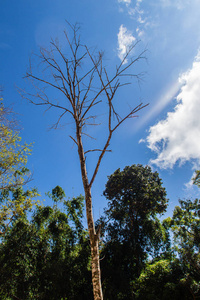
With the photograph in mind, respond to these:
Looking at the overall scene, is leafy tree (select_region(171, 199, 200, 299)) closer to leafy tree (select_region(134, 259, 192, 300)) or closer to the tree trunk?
leafy tree (select_region(134, 259, 192, 300))

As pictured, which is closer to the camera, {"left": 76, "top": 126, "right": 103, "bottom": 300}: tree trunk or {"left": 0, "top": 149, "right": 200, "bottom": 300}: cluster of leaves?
{"left": 76, "top": 126, "right": 103, "bottom": 300}: tree trunk

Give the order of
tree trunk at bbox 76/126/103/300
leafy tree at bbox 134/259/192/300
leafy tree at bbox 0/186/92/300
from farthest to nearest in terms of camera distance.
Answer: leafy tree at bbox 0/186/92/300, leafy tree at bbox 134/259/192/300, tree trunk at bbox 76/126/103/300

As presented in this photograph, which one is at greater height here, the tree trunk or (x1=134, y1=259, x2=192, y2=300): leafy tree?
the tree trunk

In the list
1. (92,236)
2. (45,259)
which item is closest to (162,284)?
(45,259)

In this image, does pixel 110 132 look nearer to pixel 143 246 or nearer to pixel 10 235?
pixel 10 235

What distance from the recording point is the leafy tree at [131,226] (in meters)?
13.9

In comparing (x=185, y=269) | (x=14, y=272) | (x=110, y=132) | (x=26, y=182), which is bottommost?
(x=185, y=269)

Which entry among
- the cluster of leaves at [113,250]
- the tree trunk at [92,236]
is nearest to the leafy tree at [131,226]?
the cluster of leaves at [113,250]

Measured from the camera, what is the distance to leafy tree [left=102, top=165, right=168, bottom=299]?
13938 mm

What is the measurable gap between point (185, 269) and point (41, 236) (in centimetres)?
1130

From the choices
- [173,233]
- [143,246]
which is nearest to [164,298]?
[143,246]

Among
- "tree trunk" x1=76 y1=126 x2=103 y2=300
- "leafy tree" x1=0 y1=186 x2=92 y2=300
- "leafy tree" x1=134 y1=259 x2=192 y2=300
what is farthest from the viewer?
"leafy tree" x1=0 y1=186 x2=92 y2=300

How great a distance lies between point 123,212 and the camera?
17.2 metres

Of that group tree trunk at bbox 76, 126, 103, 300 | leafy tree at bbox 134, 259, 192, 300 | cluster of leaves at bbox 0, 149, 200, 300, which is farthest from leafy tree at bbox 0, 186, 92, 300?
tree trunk at bbox 76, 126, 103, 300
